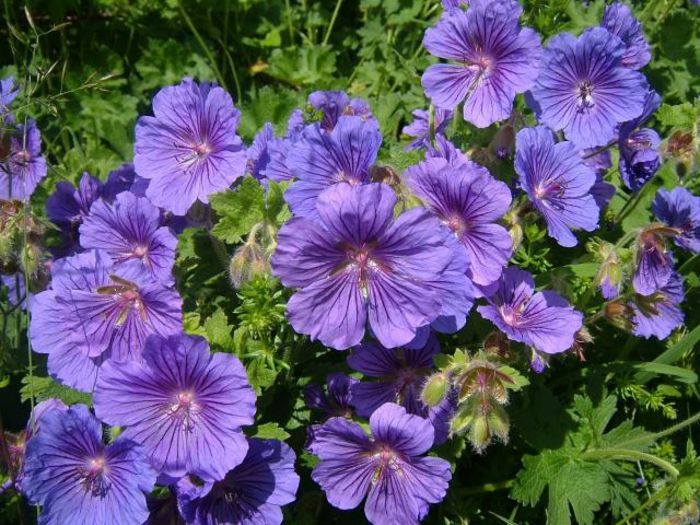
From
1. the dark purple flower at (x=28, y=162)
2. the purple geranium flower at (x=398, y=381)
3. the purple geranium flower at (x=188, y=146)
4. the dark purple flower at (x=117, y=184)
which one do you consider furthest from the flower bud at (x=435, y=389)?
the dark purple flower at (x=28, y=162)

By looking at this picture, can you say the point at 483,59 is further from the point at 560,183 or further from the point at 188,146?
the point at 188,146

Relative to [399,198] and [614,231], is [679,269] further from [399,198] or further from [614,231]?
[399,198]

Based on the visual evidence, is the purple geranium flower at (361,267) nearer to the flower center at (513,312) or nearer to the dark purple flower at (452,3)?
the flower center at (513,312)

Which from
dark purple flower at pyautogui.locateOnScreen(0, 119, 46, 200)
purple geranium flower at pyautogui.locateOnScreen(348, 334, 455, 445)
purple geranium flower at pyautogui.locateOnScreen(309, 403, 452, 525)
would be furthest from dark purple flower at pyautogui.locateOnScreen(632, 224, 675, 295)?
dark purple flower at pyautogui.locateOnScreen(0, 119, 46, 200)

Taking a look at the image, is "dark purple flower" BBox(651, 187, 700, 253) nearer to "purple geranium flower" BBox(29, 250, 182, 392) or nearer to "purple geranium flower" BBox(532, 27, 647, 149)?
"purple geranium flower" BBox(532, 27, 647, 149)

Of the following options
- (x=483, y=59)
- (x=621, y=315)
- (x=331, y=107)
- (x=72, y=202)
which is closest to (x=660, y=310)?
(x=621, y=315)

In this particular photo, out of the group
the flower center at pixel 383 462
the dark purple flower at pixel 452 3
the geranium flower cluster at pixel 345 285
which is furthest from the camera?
the dark purple flower at pixel 452 3
